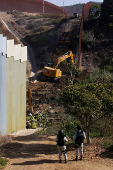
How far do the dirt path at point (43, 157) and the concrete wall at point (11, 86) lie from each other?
2205 mm

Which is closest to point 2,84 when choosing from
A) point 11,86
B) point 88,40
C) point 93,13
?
point 11,86

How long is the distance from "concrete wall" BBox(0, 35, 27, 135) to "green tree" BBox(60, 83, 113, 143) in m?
4.50

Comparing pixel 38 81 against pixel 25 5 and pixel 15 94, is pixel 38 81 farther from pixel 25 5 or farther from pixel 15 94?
pixel 25 5

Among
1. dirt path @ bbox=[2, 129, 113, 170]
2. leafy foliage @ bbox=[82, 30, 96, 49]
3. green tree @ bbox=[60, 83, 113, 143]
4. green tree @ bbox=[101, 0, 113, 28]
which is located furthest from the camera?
green tree @ bbox=[101, 0, 113, 28]

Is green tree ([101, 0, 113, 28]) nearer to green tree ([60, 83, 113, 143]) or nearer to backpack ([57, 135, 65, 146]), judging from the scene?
green tree ([60, 83, 113, 143])

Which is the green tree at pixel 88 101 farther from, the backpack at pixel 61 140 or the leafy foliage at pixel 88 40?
the leafy foliage at pixel 88 40

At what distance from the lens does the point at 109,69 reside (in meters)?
31.5

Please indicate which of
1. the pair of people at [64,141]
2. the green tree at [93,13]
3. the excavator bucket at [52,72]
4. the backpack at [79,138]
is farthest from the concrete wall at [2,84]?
the green tree at [93,13]

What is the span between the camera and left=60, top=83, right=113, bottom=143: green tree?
970 centimetres

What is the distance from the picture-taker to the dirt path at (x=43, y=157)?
27.7 feet

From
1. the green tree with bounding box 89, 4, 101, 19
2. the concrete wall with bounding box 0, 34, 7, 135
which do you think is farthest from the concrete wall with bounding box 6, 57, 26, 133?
the green tree with bounding box 89, 4, 101, 19

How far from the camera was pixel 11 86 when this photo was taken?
14.5m

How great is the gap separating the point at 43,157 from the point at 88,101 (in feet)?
9.30

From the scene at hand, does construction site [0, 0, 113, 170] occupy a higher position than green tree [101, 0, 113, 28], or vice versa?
green tree [101, 0, 113, 28]
